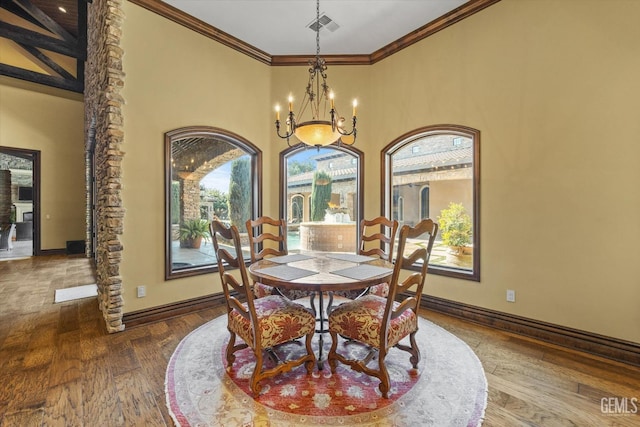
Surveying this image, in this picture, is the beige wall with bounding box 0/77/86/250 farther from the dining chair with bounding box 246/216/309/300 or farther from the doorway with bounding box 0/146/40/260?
the dining chair with bounding box 246/216/309/300

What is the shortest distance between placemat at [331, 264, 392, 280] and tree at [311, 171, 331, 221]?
348 cm

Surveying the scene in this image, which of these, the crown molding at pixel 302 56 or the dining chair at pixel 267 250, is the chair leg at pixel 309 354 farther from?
the crown molding at pixel 302 56

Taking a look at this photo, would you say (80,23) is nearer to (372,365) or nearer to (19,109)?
(19,109)

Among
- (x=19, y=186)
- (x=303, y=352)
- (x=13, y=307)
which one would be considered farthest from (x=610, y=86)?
(x=19, y=186)

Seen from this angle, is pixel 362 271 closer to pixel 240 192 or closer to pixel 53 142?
pixel 240 192

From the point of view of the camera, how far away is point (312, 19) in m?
3.69

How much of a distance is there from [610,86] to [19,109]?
443 inches

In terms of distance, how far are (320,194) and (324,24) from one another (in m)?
2.99

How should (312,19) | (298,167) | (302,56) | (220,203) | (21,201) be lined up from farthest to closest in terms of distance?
(21,201) < (298,167) < (302,56) < (220,203) < (312,19)

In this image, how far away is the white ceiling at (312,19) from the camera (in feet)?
11.2

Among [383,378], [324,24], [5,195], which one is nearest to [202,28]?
[324,24]

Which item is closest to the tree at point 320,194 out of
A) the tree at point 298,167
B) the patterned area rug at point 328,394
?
the tree at point 298,167

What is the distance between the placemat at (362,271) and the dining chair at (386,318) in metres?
0.21

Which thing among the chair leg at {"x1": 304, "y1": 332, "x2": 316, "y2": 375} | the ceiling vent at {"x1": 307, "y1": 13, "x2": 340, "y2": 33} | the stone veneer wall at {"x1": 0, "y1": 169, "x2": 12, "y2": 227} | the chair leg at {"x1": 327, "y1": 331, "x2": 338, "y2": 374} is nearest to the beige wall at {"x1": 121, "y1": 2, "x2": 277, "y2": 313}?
the ceiling vent at {"x1": 307, "y1": 13, "x2": 340, "y2": 33}
